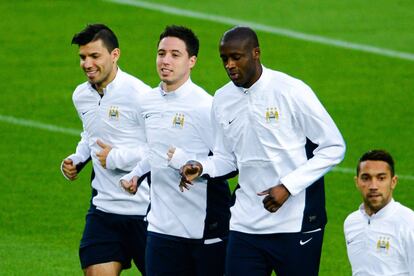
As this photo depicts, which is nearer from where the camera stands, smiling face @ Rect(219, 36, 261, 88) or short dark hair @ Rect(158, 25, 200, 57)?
smiling face @ Rect(219, 36, 261, 88)

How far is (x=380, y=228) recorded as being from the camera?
1009 centimetres

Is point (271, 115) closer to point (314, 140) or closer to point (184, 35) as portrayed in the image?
point (314, 140)

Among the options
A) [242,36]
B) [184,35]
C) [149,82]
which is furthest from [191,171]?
[149,82]

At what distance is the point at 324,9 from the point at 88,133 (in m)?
14.6

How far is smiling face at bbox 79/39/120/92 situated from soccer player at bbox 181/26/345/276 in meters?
1.79

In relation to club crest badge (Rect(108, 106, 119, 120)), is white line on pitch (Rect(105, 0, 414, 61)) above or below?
above

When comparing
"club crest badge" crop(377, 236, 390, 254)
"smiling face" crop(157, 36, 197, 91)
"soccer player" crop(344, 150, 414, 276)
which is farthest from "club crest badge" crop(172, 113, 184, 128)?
"club crest badge" crop(377, 236, 390, 254)

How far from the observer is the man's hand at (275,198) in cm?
984

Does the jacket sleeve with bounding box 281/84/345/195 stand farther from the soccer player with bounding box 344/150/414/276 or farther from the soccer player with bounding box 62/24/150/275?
the soccer player with bounding box 62/24/150/275

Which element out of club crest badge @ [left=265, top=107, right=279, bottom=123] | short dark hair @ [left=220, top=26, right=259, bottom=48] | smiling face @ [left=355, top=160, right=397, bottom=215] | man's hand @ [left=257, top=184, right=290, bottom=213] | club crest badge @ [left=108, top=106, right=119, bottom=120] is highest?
short dark hair @ [left=220, top=26, right=259, bottom=48]

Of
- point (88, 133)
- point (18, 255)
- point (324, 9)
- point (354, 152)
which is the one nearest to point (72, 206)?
point (18, 255)

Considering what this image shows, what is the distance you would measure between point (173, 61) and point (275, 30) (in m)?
14.1

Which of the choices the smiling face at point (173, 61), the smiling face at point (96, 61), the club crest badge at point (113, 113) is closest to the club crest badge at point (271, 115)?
the smiling face at point (173, 61)

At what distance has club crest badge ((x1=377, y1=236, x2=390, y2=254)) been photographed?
32.8 feet
